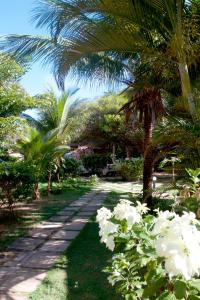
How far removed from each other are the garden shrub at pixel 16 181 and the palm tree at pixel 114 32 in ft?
6.63

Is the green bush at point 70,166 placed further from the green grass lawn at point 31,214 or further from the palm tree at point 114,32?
the palm tree at point 114,32

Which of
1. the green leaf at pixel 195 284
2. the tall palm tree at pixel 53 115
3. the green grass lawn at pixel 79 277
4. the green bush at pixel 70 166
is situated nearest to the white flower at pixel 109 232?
the green leaf at pixel 195 284

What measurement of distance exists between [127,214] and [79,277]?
8.30ft

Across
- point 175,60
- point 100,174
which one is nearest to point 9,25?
point 175,60

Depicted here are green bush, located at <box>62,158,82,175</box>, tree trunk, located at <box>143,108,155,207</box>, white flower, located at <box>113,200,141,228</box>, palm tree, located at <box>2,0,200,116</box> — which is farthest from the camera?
green bush, located at <box>62,158,82,175</box>

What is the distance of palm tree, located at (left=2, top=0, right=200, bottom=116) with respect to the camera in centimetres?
573

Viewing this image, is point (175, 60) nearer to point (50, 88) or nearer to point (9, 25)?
point (9, 25)

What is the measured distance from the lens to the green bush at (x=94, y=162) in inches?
787

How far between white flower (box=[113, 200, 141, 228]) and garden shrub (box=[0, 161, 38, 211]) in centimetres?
515

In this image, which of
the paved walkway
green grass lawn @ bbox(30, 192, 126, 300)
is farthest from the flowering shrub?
the paved walkway

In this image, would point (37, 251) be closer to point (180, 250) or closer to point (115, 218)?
point (115, 218)

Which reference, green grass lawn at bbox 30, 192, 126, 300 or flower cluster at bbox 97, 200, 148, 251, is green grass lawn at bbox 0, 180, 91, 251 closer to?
green grass lawn at bbox 30, 192, 126, 300

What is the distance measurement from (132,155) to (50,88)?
9785 mm

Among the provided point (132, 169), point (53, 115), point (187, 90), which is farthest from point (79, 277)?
point (132, 169)
